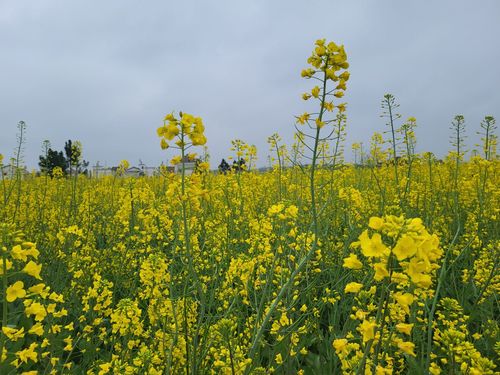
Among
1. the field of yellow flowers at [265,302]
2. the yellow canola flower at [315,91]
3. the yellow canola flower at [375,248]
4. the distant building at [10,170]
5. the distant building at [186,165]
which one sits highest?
the yellow canola flower at [315,91]

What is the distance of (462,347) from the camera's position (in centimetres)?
155

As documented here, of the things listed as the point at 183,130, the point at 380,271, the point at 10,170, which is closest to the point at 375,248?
the point at 380,271

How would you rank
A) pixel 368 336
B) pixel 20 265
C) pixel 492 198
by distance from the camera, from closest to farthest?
1. pixel 368 336
2. pixel 20 265
3. pixel 492 198

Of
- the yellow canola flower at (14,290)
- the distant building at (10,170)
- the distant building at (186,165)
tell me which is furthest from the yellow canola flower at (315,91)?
the distant building at (10,170)

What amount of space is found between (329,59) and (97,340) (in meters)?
2.61

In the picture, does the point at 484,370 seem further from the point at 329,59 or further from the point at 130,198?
the point at 130,198

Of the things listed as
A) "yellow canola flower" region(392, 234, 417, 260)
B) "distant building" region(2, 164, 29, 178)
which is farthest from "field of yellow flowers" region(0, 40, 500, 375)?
"distant building" region(2, 164, 29, 178)

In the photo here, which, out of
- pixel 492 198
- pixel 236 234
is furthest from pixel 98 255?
pixel 492 198

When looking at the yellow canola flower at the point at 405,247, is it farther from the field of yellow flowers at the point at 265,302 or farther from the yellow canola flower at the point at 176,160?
the yellow canola flower at the point at 176,160

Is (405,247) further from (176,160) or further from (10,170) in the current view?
(10,170)

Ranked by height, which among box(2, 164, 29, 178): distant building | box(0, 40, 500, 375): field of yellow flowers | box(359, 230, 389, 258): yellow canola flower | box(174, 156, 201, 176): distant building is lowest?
box(0, 40, 500, 375): field of yellow flowers

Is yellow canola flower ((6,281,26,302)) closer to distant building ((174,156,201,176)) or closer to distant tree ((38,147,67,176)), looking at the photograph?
distant building ((174,156,201,176))

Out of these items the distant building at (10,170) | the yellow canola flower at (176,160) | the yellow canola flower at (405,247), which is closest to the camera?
the yellow canola flower at (405,247)

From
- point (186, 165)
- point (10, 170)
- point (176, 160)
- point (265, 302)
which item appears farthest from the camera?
point (10, 170)
